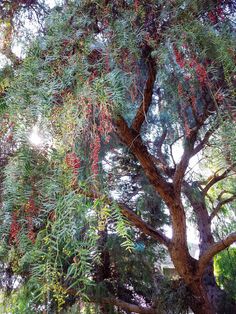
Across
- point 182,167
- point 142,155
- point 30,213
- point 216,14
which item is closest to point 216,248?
point 182,167

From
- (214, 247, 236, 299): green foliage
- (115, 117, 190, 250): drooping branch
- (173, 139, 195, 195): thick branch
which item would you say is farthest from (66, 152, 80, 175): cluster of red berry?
(214, 247, 236, 299): green foliage

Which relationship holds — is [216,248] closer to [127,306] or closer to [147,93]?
[127,306]

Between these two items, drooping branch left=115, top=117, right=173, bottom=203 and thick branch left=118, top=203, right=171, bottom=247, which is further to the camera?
thick branch left=118, top=203, right=171, bottom=247

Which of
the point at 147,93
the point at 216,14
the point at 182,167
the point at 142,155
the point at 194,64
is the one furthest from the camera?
the point at 182,167

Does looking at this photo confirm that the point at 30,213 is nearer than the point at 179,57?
Yes

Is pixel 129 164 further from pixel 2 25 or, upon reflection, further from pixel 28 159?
pixel 28 159

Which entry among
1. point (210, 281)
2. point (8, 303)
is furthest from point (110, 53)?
point (210, 281)

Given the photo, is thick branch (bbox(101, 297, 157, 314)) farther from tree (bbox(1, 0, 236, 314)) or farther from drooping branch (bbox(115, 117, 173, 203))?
tree (bbox(1, 0, 236, 314))

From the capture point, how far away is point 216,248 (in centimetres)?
200

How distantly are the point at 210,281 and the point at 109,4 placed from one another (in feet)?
8.27

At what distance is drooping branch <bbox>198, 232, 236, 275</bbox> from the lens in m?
1.91

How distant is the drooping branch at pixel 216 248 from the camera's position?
6.28 ft

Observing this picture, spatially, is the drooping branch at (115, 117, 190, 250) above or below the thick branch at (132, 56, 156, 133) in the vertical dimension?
below

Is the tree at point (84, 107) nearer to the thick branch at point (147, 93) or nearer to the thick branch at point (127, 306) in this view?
the thick branch at point (147, 93)
